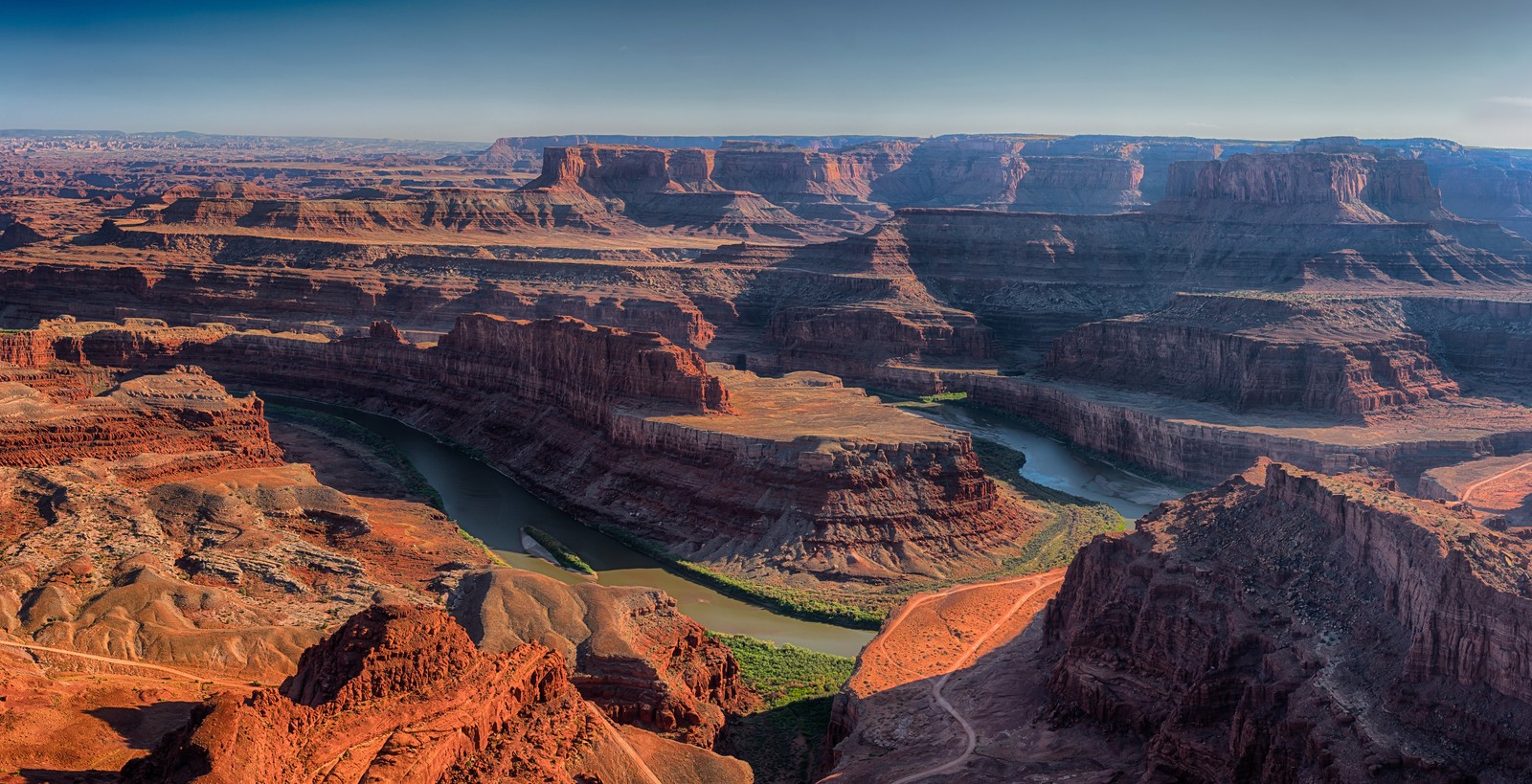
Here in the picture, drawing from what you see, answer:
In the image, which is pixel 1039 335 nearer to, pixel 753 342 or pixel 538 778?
pixel 753 342

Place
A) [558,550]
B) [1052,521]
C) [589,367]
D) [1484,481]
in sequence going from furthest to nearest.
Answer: [589,367] → [1484,481] → [1052,521] → [558,550]

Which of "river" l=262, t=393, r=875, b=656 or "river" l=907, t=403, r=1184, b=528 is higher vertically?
"river" l=262, t=393, r=875, b=656

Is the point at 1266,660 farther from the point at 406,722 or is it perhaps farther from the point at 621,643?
the point at 406,722

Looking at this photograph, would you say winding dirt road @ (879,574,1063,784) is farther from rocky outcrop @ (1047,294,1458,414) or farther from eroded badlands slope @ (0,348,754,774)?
rocky outcrop @ (1047,294,1458,414)

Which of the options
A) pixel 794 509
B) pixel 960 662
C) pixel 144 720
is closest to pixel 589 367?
pixel 794 509

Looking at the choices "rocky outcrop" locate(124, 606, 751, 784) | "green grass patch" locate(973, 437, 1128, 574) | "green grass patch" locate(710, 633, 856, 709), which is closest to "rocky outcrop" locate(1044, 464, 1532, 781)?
"green grass patch" locate(710, 633, 856, 709)

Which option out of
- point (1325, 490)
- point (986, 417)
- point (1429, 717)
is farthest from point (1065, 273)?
point (1429, 717)

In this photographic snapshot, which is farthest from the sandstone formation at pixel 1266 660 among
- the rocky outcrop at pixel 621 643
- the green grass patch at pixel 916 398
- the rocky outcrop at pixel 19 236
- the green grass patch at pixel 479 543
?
the rocky outcrop at pixel 19 236
